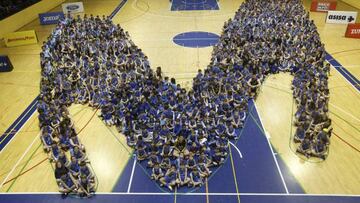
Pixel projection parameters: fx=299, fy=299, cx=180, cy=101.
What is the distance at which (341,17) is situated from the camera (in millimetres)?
25156

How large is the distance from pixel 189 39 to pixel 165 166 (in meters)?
14.6

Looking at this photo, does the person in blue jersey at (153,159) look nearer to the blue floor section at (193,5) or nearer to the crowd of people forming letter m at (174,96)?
the crowd of people forming letter m at (174,96)

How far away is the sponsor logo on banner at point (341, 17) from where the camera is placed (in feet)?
81.0

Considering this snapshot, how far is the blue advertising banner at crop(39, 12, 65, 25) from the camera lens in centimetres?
2773

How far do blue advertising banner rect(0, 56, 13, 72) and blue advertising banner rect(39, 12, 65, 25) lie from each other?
9895 mm

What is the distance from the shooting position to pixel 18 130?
13.4 m

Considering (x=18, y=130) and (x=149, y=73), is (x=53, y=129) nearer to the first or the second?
(x=18, y=130)

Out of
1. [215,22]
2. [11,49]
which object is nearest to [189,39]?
[215,22]

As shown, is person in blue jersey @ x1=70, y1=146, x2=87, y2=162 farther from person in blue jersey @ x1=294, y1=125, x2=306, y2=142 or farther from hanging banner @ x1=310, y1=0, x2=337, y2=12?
hanging banner @ x1=310, y1=0, x2=337, y2=12

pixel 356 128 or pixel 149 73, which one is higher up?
pixel 149 73

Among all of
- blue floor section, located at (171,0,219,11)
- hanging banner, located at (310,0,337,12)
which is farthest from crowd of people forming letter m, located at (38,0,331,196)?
blue floor section, located at (171,0,219,11)

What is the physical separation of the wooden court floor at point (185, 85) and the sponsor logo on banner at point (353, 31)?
60cm

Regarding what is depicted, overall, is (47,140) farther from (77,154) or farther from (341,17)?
(341,17)

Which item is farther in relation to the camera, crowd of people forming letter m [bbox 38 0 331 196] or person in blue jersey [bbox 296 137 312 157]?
person in blue jersey [bbox 296 137 312 157]
